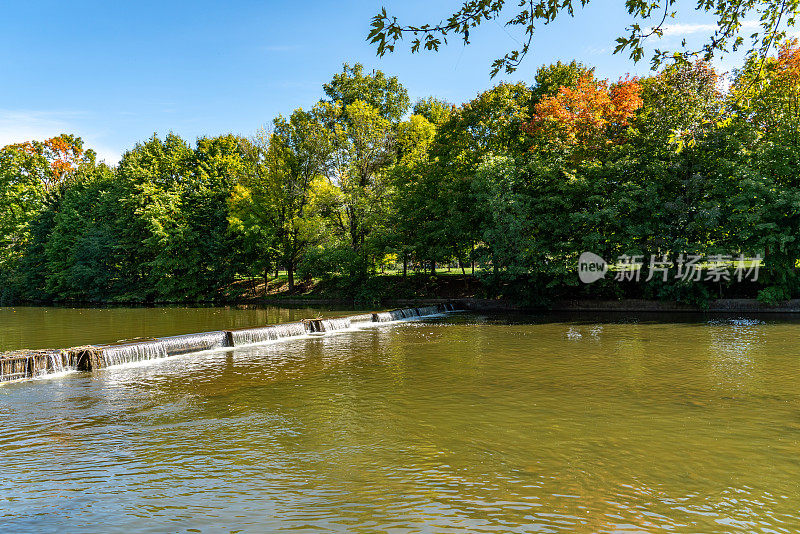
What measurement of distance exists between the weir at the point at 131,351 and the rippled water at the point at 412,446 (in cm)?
64

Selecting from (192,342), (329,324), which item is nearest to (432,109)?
(329,324)

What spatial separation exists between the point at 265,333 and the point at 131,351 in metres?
4.46

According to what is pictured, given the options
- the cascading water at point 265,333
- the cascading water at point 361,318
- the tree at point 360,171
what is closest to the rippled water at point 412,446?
the cascading water at point 265,333

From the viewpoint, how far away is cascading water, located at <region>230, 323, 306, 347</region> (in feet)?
51.3

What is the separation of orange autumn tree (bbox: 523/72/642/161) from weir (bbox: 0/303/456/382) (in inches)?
591

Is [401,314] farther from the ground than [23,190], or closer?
closer

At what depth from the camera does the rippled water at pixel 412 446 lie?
4520mm

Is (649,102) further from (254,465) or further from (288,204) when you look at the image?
(254,465)

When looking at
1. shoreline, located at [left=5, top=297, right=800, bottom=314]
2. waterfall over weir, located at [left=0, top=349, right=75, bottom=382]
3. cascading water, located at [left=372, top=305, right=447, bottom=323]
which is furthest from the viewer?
shoreline, located at [left=5, top=297, right=800, bottom=314]

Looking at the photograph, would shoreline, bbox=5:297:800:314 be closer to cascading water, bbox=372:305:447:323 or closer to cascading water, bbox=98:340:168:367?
cascading water, bbox=372:305:447:323

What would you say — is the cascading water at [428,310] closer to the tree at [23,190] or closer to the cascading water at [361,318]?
Result: the cascading water at [361,318]

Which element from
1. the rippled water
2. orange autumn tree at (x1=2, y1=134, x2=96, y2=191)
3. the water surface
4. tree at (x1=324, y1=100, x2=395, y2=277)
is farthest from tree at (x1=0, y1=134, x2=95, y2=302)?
the rippled water

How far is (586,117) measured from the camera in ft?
82.1

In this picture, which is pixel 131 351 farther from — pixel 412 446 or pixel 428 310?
pixel 428 310
